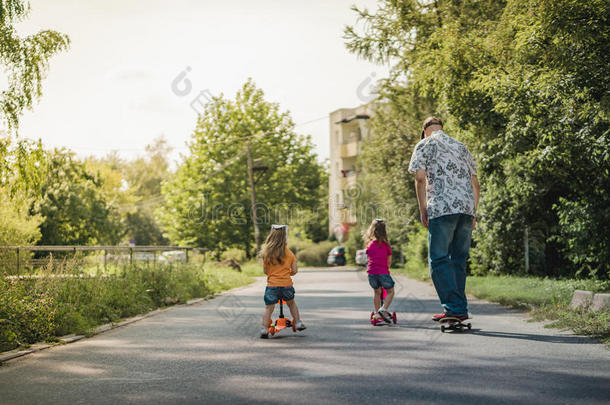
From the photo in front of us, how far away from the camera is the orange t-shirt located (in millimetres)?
8039

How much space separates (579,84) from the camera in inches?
396

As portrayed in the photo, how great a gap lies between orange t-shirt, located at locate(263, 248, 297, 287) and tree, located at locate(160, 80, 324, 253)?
33.8 metres

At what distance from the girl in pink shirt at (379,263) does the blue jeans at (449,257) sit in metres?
1.82

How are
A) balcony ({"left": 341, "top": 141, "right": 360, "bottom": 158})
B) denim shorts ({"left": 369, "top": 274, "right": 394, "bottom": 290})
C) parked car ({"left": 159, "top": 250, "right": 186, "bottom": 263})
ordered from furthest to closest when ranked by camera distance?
balcony ({"left": 341, "top": 141, "right": 360, "bottom": 158}) < parked car ({"left": 159, "top": 250, "right": 186, "bottom": 263}) < denim shorts ({"left": 369, "top": 274, "right": 394, "bottom": 290})

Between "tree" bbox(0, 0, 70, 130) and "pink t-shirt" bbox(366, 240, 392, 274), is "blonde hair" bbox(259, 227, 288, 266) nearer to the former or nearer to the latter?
"pink t-shirt" bbox(366, 240, 392, 274)

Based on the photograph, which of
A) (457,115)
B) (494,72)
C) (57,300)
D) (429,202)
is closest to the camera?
(429,202)

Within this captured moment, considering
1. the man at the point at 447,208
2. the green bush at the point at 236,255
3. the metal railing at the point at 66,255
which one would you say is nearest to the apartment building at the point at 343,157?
the green bush at the point at 236,255

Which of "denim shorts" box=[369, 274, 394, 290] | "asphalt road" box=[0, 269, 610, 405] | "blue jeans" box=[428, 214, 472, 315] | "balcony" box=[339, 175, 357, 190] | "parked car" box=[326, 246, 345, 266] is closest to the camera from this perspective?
"asphalt road" box=[0, 269, 610, 405]

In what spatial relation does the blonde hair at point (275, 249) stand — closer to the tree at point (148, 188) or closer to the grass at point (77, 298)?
the grass at point (77, 298)

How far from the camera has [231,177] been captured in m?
43.8

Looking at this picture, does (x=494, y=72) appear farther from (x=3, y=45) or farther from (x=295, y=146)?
(x=295, y=146)

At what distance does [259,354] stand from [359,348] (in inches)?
38.6

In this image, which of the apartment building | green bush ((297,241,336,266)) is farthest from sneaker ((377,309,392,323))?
the apartment building

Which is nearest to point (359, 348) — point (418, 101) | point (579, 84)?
point (579, 84)
